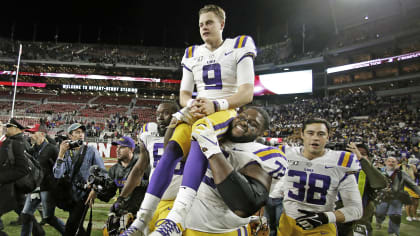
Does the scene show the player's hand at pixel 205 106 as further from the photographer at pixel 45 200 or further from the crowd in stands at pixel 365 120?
the crowd in stands at pixel 365 120

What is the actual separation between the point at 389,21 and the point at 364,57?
5173 millimetres

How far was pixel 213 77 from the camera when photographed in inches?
89.7

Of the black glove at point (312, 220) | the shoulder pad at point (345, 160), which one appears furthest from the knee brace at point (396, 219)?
the black glove at point (312, 220)

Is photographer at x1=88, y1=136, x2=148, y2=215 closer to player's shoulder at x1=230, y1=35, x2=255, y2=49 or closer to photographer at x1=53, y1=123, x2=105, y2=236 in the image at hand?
photographer at x1=53, y1=123, x2=105, y2=236

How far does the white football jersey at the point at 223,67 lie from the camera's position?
7.36ft

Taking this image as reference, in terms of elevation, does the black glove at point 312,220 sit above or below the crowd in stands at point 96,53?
below

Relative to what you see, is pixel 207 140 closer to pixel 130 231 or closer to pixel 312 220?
pixel 130 231

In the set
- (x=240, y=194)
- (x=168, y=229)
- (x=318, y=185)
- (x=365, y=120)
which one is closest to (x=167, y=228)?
(x=168, y=229)

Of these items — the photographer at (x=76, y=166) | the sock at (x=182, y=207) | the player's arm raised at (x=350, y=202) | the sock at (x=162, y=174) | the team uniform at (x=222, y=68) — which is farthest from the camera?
the photographer at (x=76, y=166)

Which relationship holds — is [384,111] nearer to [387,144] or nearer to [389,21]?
[387,144]

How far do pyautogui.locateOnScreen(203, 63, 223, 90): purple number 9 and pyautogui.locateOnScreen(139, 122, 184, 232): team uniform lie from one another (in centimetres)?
79

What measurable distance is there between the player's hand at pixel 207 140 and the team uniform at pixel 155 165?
2.21 ft

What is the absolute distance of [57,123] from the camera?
92.9 feet

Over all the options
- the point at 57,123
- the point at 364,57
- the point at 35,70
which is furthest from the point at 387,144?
the point at 35,70
